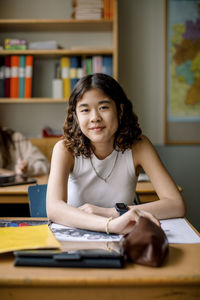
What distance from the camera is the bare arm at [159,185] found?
4.39ft

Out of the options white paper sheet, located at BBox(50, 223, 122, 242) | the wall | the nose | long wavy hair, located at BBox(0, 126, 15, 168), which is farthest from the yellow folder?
the wall

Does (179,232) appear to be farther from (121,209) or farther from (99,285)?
(99,285)

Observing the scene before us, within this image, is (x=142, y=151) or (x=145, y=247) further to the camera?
(x=142, y=151)

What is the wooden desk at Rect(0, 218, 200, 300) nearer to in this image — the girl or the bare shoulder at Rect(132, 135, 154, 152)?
the girl

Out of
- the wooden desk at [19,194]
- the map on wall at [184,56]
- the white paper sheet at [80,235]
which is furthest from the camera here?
the map on wall at [184,56]

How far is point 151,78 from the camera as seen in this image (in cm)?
361

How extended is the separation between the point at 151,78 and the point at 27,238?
112 inches

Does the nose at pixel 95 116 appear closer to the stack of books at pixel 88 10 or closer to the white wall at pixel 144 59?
the stack of books at pixel 88 10

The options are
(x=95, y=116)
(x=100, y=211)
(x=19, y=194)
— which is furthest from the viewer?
(x=19, y=194)

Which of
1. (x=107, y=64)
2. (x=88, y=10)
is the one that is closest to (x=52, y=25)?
(x=88, y=10)

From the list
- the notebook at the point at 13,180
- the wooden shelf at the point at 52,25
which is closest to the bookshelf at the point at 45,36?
the wooden shelf at the point at 52,25

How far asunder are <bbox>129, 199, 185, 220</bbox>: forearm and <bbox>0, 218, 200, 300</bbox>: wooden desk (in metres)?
0.50

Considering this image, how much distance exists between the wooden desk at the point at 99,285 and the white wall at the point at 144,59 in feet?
9.52

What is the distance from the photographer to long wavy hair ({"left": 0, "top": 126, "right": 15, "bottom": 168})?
299 cm
